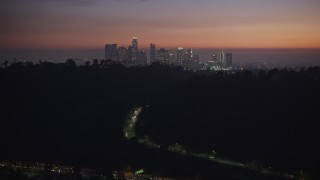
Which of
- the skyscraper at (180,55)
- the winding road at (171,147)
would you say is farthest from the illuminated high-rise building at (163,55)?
the winding road at (171,147)

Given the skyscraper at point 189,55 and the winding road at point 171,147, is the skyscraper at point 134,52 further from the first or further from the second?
the winding road at point 171,147

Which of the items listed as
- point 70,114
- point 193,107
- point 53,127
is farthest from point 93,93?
point 193,107

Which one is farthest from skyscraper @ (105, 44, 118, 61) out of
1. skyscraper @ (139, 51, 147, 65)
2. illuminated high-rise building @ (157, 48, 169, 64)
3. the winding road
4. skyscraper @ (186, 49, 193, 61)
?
the winding road

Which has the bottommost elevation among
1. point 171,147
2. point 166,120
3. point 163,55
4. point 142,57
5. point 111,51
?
point 171,147

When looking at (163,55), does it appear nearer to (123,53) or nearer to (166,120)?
(123,53)

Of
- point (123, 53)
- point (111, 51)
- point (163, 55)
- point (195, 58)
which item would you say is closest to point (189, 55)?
point (195, 58)

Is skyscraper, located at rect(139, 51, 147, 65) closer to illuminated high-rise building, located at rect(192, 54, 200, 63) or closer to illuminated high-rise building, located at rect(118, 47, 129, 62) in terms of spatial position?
illuminated high-rise building, located at rect(118, 47, 129, 62)

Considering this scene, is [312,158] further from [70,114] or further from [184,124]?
[70,114]

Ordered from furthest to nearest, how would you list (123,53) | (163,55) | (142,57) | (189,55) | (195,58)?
(189,55) < (195,58) < (163,55) < (142,57) < (123,53)
